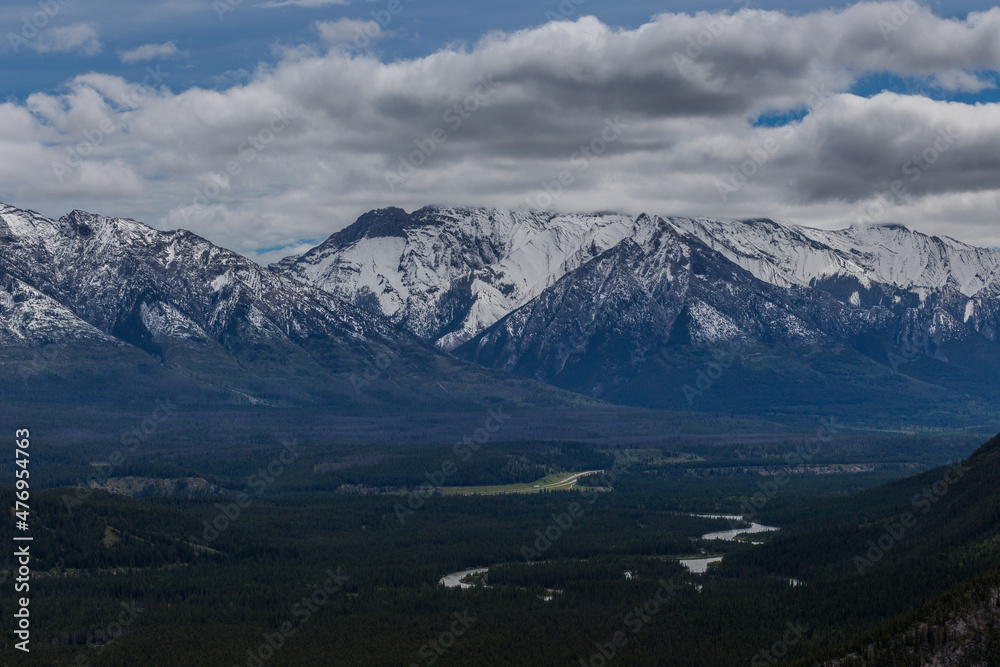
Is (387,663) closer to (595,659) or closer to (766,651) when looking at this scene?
(595,659)

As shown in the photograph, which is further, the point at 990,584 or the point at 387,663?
the point at 387,663

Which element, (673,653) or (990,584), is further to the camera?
(673,653)

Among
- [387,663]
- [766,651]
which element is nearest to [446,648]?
[387,663]

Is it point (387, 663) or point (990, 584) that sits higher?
point (990, 584)

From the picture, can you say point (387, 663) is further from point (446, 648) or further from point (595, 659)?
point (595, 659)

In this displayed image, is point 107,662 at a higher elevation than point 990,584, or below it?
below

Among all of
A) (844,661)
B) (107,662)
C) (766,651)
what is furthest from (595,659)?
(107,662)

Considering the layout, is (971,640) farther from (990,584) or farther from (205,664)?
(205,664)
